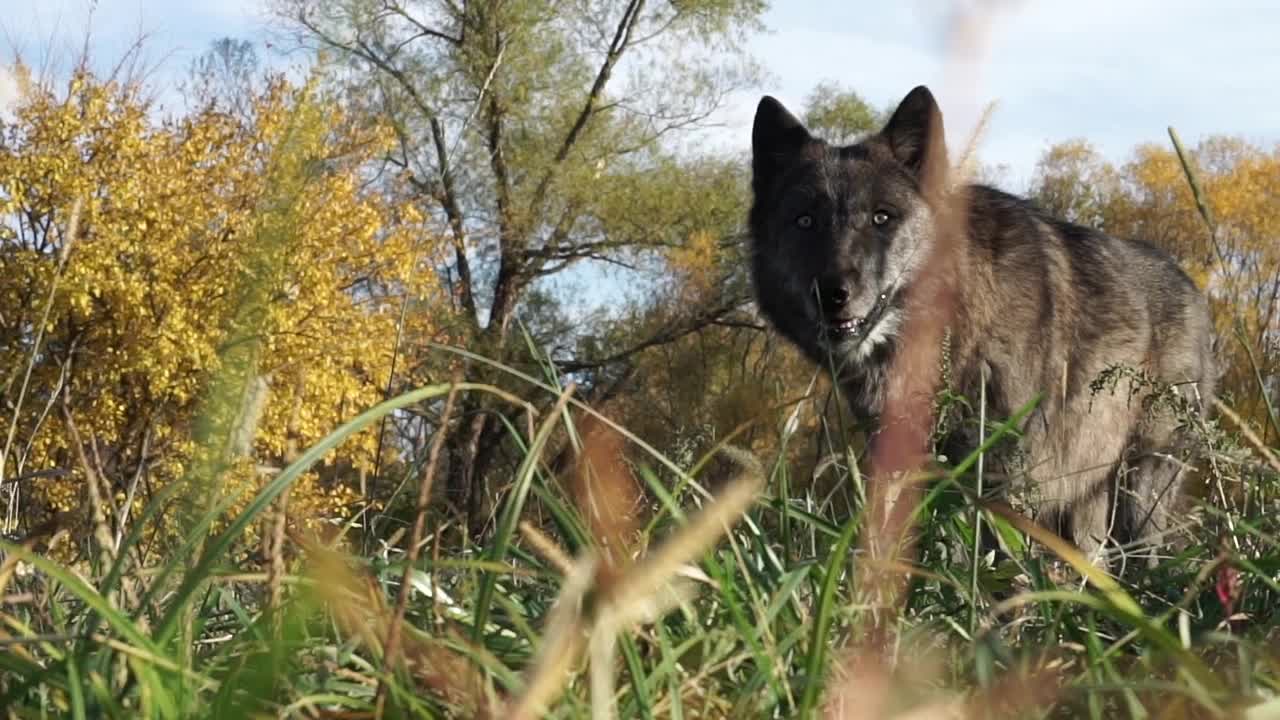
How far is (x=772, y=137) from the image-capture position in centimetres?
739

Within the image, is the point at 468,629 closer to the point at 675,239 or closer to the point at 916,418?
the point at 916,418

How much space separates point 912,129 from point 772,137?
29.8 inches

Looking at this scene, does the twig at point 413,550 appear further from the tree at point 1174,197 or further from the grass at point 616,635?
the tree at point 1174,197

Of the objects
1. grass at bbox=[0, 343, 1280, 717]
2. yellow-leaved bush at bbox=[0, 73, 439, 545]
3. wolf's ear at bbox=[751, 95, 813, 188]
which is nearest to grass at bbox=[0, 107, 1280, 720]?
grass at bbox=[0, 343, 1280, 717]

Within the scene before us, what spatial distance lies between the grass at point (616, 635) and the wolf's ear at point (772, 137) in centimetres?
499

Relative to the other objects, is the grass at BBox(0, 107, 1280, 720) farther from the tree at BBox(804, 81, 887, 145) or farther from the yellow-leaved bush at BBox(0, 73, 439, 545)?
the tree at BBox(804, 81, 887, 145)

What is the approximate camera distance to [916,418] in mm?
2477

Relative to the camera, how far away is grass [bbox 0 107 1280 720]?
121cm

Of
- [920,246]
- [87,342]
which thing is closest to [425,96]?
[87,342]

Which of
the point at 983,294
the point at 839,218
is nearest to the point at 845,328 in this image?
the point at 839,218

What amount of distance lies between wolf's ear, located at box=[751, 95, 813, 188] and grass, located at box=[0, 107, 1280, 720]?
4.99 metres

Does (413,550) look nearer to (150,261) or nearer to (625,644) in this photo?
(625,644)

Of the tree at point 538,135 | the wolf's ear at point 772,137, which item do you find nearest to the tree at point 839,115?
the tree at point 538,135

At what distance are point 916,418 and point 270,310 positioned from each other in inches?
53.6
